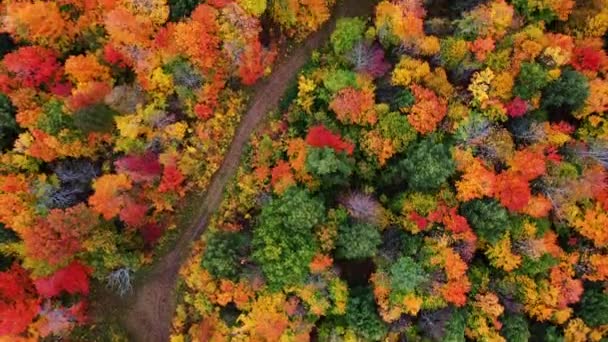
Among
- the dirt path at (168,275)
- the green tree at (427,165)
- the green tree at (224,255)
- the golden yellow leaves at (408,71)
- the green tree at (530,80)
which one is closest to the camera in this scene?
the green tree at (427,165)

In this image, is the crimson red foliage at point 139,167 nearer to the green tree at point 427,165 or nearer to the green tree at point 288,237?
the green tree at point 288,237

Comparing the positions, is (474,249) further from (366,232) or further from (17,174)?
(17,174)

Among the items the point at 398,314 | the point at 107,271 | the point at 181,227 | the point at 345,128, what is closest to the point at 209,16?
the point at 345,128

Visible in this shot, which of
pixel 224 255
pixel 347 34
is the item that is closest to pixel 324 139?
pixel 347 34

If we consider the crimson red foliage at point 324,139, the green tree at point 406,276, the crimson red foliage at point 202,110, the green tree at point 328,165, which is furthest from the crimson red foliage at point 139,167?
the green tree at point 406,276

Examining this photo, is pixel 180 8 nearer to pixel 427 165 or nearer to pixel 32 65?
pixel 32 65

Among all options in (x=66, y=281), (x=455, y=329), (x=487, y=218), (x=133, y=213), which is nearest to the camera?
(x=455, y=329)
